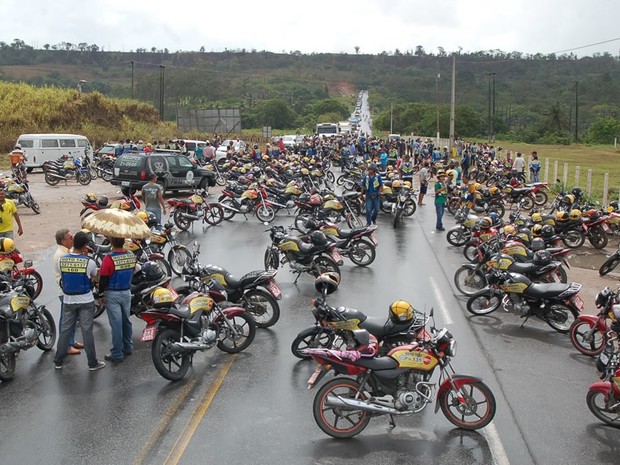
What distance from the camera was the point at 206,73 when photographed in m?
122

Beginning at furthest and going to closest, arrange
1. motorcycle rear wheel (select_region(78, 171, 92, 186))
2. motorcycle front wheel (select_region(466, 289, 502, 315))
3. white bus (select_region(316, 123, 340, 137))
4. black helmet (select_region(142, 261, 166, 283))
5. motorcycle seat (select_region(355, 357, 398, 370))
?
white bus (select_region(316, 123, 340, 137))
motorcycle rear wheel (select_region(78, 171, 92, 186))
motorcycle front wheel (select_region(466, 289, 502, 315))
black helmet (select_region(142, 261, 166, 283))
motorcycle seat (select_region(355, 357, 398, 370))

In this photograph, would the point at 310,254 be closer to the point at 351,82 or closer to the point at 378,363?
the point at 378,363

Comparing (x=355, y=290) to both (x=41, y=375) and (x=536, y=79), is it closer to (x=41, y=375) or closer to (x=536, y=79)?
(x=41, y=375)

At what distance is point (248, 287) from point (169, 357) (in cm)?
196

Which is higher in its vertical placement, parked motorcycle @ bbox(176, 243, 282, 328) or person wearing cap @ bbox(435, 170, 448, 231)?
person wearing cap @ bbox(435, 170, 448, 231)

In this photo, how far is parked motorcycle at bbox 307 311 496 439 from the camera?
6035 millimetres

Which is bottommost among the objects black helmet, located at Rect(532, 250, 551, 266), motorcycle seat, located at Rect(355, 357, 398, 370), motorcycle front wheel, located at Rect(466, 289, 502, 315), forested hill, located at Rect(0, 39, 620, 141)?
motorcycle front wheel, located at Rect(466, 289, 502, 315)

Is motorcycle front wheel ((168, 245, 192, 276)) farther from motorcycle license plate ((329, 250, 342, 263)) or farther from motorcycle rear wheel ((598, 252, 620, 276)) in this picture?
motorcycle rear wheel ((598, 252, 620, 276))

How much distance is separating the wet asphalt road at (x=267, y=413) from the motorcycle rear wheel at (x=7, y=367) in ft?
0.41

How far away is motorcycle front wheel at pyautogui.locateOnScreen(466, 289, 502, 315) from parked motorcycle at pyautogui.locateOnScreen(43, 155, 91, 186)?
67.0 ft

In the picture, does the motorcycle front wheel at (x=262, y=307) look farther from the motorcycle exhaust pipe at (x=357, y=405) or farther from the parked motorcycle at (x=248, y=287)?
the motorcycle exhaust pipe at (x=357, y=405)

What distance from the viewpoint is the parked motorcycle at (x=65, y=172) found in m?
26.2

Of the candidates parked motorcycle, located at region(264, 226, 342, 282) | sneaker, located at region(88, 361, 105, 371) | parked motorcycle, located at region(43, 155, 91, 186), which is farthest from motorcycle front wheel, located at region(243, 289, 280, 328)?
parked motorcycle, located at region(43, 155, 91, 186)

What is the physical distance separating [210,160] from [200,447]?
26.2 metres
